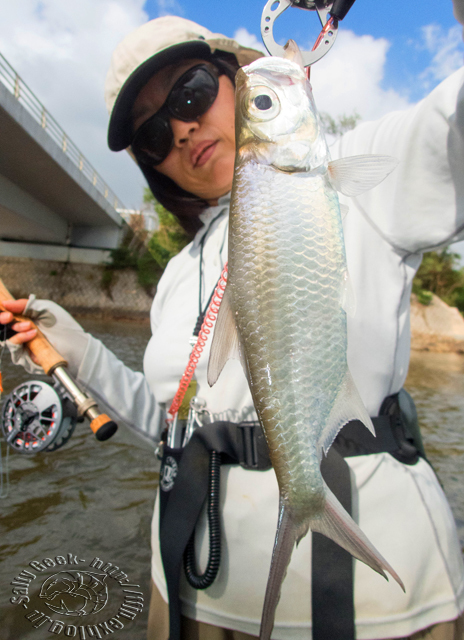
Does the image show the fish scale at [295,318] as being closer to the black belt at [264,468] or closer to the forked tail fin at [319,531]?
the forked tail fin at [319,531]

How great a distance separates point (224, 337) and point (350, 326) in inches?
27.7

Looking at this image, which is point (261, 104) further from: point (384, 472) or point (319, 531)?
point (384, 472)

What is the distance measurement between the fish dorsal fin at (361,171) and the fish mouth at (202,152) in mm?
1225

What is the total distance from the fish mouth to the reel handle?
4.70 ft

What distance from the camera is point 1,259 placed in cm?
2295

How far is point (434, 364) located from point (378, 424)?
17.7 metres

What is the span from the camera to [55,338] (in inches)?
99.0

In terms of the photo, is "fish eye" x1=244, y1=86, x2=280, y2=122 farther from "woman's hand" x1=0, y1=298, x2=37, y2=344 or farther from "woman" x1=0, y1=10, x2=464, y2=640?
"woman's hand" x1=0, y1=298, x2=37, y2=344

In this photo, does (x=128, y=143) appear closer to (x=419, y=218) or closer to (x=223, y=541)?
(x=419, y=218)

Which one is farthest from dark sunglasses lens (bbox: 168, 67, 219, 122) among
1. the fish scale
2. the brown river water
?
Result: the brown river water

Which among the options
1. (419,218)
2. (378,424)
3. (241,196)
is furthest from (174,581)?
(419,218)

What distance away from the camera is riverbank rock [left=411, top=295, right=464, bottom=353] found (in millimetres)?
21797

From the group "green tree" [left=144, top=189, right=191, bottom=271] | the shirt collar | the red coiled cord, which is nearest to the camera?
the red coiled cord

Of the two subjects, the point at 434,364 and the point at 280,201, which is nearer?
the point at 280,201
